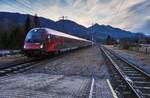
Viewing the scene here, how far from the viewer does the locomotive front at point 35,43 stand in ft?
69.3

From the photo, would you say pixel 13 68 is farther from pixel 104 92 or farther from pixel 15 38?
pixel 15 38

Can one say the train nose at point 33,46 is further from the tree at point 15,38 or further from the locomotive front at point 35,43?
→ the tree at point 15,38

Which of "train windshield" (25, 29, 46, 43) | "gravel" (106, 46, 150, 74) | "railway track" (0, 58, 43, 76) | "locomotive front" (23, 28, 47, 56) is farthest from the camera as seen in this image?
"train windshield" (25, 29, 46, 43)

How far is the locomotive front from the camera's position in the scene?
69.3 feet

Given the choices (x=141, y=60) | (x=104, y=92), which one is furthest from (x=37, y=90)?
(x=141, y=60)

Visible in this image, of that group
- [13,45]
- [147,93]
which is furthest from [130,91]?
[13,45]

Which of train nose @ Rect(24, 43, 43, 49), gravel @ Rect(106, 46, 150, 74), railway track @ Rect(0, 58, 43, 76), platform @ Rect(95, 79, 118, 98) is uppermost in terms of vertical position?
train nose @ Rect(24, 43, 43, 49)

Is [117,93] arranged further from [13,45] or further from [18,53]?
[13,45]

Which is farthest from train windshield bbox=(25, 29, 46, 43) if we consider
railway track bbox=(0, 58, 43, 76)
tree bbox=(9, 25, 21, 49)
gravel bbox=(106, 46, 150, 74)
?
tree bbox=(9, 25, 21, 49)

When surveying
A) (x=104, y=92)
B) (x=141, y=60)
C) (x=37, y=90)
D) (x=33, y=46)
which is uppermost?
(x=33, y=46)

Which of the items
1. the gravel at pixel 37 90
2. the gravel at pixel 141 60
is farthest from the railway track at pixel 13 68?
the gravel at pixel 141 60

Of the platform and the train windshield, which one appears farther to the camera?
the train windshield

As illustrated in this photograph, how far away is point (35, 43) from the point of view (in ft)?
70.5

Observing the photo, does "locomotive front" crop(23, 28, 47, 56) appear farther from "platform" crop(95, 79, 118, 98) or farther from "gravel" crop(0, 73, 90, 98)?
"platform" crop(95, 79, 118, 98)
